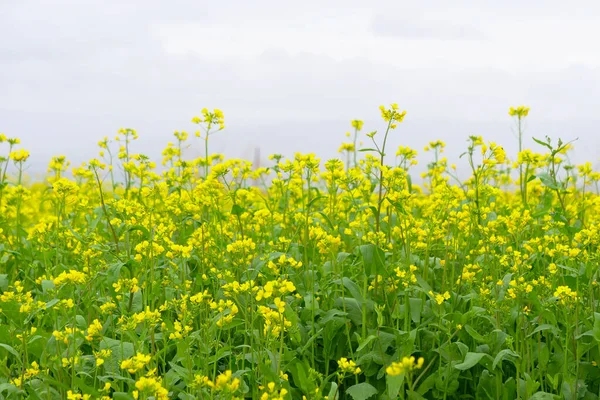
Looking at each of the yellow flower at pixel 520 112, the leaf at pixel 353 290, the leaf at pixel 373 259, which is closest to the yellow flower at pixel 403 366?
the leaf at pixel 373 259

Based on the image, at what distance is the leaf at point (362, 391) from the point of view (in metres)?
3.05

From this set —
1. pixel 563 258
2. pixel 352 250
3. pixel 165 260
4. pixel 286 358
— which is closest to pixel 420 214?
pixel 352 250

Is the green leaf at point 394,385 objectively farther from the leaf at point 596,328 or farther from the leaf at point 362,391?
the leaf at point 596,328

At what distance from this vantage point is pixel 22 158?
5.30m

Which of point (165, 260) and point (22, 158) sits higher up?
point (22, 158)

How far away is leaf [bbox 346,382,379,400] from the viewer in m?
3.05

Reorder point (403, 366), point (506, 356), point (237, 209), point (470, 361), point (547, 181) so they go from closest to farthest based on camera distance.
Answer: point (403, 366) → point (470, 361) → point (506, 356) → point (547, 181) → point (237, 209)

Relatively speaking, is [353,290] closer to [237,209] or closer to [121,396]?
[237,209]

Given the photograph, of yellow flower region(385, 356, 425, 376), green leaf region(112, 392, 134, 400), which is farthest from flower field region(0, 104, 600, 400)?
yellow flower region(385, 356, 425, 376)

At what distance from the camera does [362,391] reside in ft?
10.1

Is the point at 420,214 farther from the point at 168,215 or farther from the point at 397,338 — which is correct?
the point at 397,338

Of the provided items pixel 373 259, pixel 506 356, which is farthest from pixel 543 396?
pixel 373 259

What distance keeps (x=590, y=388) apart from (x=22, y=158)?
13.9ft

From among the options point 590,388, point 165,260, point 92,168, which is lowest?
point 590,388
